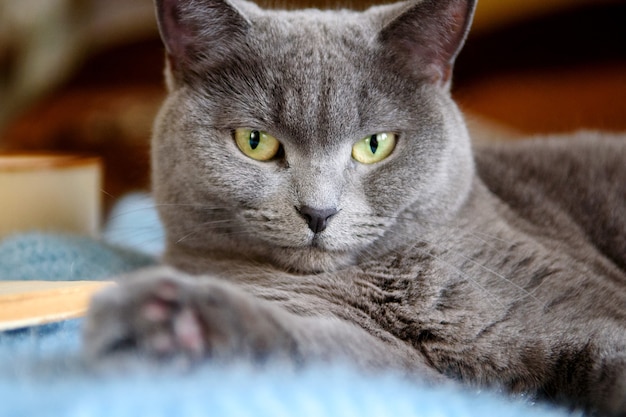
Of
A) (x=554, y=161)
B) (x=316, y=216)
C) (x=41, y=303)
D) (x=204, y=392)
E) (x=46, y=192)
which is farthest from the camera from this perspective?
(x=46, y=192)

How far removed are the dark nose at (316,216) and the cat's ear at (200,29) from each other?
323 mm

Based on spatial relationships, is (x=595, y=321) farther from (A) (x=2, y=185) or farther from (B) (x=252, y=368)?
(A) (x=2, y=185)

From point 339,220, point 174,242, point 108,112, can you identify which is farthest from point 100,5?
point 339,220

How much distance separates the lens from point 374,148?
1072 mm

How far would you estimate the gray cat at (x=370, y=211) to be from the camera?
3.12ft

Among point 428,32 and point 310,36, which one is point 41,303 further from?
point 428,32

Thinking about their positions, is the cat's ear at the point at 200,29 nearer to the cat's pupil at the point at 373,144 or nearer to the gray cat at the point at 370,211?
the gray cat at the point at 370,211

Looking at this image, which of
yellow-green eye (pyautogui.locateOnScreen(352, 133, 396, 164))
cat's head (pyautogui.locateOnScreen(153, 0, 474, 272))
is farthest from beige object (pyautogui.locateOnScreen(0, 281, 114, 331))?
yellow-green eye (pyautogui.locateOnScreen(352, 133, 396, 164))

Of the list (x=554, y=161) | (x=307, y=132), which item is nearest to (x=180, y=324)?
(x=307, y=132)

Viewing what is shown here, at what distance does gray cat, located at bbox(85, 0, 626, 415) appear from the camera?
0.95m

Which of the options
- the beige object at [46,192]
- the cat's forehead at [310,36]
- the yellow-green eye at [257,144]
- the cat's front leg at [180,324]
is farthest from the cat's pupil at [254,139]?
the beige object at [46,192]

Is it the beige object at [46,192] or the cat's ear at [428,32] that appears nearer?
the cat's ear at [428,32]

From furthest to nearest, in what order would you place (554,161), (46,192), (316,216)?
(46,192), (554,161), (316,216)

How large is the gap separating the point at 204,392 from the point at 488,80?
2.53 m
